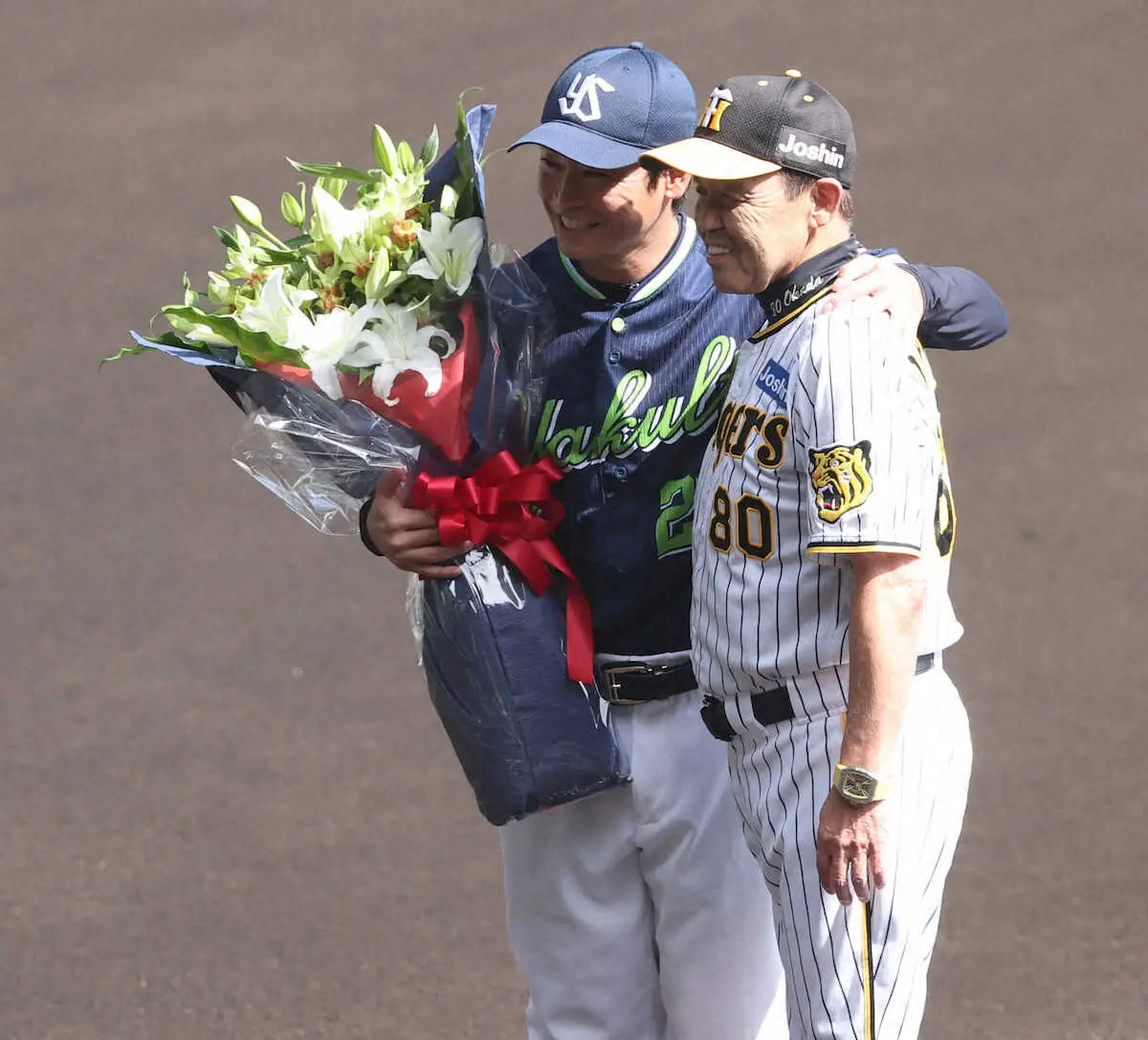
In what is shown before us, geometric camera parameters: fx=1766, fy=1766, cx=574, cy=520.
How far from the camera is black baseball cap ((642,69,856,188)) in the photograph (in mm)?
3107

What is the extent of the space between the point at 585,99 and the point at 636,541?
88 cm

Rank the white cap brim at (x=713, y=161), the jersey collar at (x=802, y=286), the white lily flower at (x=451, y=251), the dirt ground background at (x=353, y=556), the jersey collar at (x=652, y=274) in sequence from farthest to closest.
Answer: the dirt ground background at (x=353, y=556), the jersey collar at (x=652, y=274), the white lily flower at (x=451, y=251), the jersey collar at (x=802, y=286), the white cap brim at (x=713, y=161)

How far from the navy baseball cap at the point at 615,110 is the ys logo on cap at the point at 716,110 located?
0.18 metres

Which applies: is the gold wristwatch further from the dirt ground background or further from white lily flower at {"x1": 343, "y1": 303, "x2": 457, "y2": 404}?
the dirt ground background

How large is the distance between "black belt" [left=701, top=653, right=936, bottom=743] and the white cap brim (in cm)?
92

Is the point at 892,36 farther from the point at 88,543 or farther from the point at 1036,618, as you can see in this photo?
the point at 88,543

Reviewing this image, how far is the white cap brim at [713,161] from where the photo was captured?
10.1ft

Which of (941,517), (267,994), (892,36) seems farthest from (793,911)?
(892,36)

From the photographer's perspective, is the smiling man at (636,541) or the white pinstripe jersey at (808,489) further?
the smiling man at (636,541)

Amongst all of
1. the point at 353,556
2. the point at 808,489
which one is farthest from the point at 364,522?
the point at 353,556

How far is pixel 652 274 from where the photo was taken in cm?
356

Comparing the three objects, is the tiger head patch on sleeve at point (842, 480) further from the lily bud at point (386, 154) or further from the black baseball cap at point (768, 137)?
the lily bud at point (386, 154)

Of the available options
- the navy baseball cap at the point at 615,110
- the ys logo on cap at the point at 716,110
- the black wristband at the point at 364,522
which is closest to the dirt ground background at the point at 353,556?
the black wristband at the point at 364,522

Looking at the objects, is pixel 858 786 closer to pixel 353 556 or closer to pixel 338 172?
pixel 338 172
